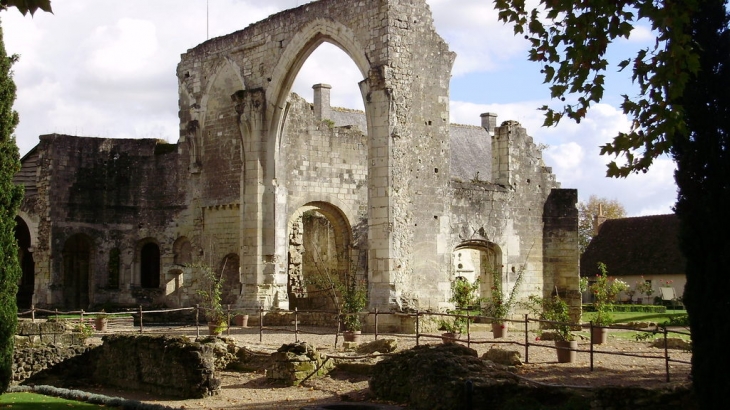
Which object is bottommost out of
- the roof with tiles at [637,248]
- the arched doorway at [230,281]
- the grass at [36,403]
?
the grass at [36,403]

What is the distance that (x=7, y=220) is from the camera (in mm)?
12250

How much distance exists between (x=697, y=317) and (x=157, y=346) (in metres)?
8.20

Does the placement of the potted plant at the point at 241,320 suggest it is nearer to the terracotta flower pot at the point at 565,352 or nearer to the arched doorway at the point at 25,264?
the arched doorway at the point at 25,264

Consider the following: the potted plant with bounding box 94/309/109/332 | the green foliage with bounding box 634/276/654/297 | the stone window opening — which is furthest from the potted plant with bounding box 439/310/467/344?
the green foliage with bounding box 634/276/654/297

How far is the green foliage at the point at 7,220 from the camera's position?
1212 cm

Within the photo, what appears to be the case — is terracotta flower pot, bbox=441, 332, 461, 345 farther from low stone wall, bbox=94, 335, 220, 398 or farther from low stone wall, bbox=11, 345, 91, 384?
low stone wall, bbox=11, 345, 91, 384

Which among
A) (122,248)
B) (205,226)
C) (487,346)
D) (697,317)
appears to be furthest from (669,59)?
(122,248)

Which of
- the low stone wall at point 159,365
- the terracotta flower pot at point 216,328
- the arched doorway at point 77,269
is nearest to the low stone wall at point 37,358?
the low stone wall at point 159,365

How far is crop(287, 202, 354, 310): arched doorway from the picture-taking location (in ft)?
75.5

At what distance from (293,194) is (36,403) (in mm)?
11217

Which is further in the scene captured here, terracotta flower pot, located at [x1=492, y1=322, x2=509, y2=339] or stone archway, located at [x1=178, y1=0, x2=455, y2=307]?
stone archway, located at [x1=178, y1=0, x2=455, y2=307]

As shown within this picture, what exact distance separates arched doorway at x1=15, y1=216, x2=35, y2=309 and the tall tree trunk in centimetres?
2202

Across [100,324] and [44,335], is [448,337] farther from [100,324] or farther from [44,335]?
[100,324]

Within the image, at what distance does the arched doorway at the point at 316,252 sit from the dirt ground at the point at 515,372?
26.0ft
